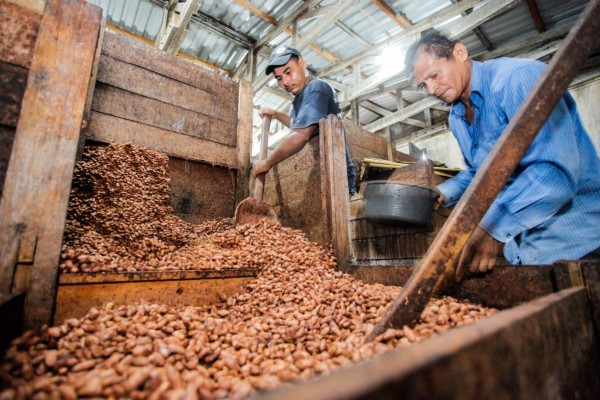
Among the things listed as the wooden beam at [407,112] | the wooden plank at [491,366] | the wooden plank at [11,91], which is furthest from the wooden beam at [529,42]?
the wooden plank at [11,91]

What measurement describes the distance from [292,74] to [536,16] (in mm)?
4503

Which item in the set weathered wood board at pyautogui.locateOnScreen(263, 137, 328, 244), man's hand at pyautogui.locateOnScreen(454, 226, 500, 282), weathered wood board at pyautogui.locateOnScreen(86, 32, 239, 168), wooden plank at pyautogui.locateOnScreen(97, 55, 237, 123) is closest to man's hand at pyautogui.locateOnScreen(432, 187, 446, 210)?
man's hand at pyautogui.locateOnScreen(454, 226, 500, 282)

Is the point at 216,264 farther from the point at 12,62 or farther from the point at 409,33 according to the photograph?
the point at 409,33

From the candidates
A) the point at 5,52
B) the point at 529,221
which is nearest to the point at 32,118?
the point at 5,52

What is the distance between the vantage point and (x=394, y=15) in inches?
199

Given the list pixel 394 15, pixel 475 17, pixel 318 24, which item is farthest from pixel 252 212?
pixel 394 15

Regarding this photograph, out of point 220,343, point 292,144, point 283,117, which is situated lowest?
point 220,343

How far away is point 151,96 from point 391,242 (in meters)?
3.27

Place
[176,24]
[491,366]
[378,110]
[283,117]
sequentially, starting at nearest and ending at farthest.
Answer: [491,366] → [283,117] → [176,24] → [378,110]

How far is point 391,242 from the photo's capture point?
352cm

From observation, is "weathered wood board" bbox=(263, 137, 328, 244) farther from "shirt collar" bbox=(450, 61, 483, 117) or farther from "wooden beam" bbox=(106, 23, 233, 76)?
"wooden beam" bbox=(106, 23, 233, 76)

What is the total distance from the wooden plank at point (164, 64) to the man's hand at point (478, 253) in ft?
11.0

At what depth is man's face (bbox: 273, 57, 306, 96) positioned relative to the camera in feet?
11.5

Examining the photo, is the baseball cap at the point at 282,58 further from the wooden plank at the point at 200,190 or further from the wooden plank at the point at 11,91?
the wooden plank at the point at 11,91
